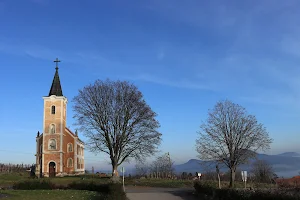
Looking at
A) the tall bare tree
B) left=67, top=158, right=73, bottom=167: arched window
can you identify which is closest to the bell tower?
left=67, top=158, right=73, bottom=167: arched window

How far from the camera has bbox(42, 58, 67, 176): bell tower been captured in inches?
2308

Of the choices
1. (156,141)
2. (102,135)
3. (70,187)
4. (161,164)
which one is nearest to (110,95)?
(102,135)

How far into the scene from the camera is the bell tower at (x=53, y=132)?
58625mm

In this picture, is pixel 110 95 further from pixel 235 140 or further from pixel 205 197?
pixel 205 197

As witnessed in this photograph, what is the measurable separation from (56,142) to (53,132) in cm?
197

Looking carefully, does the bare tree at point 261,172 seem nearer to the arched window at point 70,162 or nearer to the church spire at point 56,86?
the arched window at point 70,162

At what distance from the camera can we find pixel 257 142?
3569cm

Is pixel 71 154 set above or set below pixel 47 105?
below

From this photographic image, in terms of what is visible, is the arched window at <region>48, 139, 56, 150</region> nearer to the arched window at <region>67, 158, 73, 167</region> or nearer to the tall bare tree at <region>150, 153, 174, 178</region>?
the arched window at <region>67, 158, 73, 167</region>

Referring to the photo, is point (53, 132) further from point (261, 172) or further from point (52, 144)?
point (261, 172)

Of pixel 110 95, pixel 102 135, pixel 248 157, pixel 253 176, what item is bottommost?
pixel 253 176

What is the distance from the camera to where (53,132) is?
59812 millimetres

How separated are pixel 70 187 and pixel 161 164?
43.8m

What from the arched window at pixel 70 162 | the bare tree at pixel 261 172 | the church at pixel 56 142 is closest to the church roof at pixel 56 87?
the church at pixel 56 142
